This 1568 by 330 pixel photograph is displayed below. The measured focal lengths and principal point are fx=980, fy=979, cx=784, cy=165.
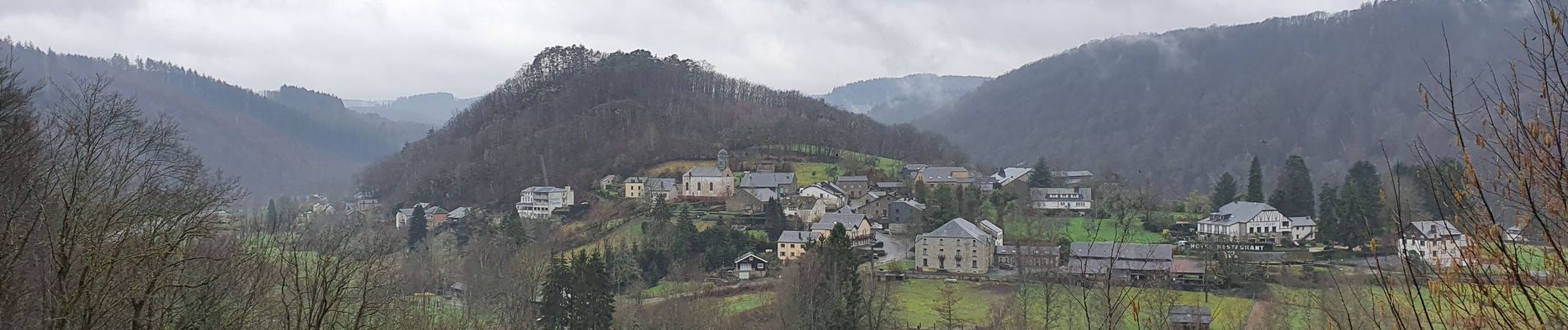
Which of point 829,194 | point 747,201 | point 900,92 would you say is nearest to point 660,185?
point 747,201

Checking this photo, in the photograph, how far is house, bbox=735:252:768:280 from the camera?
99.8 feet

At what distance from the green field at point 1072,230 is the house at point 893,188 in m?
7.17

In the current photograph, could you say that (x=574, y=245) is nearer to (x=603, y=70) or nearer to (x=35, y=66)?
(x=603, y=70)

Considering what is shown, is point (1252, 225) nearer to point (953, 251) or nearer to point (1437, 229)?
point (953, 251)

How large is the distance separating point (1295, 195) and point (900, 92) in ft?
475

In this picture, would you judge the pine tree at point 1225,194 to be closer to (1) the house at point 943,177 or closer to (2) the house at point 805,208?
(1) the house at point 943,177

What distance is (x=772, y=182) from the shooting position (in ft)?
140

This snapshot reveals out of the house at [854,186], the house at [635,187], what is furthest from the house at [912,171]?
the house at [635,187]

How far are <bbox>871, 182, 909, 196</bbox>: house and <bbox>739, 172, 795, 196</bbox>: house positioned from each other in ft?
12.4

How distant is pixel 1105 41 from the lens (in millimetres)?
113625

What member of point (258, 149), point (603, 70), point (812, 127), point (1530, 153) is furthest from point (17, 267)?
point (258, 149)

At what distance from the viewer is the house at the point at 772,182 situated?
4206cm

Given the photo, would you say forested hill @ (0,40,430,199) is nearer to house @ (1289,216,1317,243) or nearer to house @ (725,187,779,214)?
house @ (725,187,779,214)

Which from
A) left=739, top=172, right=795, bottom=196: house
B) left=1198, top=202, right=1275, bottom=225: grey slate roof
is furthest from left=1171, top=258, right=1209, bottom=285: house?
left=739, top=172, right=795, bottom=196: house
